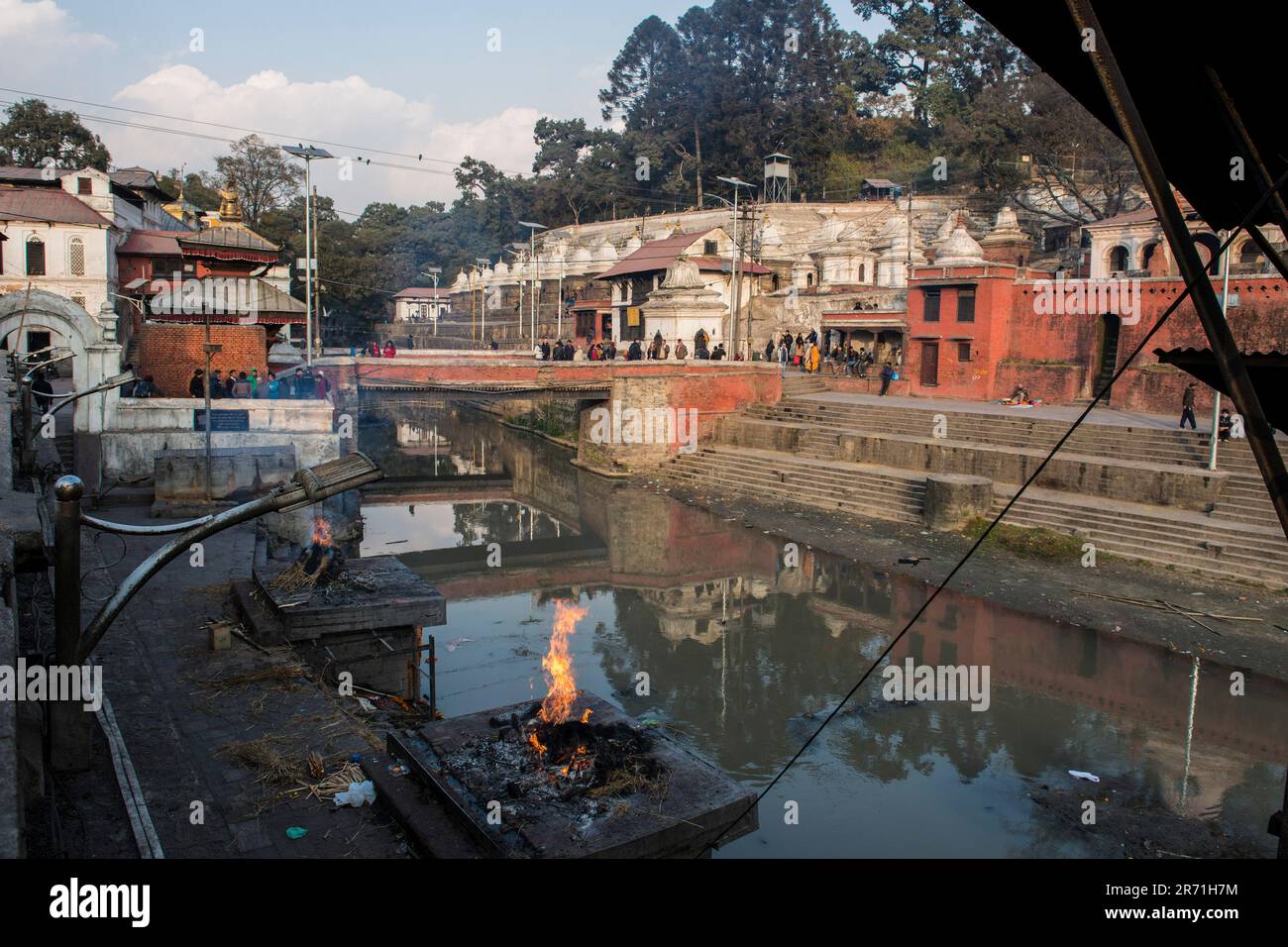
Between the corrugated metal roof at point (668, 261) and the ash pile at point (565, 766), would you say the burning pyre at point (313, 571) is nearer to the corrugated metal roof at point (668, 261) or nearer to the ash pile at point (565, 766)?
the ash pile at point (565, 766)

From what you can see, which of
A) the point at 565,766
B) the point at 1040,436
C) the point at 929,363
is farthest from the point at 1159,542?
the point at 565,766

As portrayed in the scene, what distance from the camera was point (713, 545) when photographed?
2122 centimetres

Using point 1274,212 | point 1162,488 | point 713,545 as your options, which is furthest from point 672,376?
point 1274,212

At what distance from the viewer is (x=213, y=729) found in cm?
798

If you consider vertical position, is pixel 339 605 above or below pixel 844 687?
above

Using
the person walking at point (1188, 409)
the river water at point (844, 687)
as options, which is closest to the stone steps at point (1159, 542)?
the river water at point (844, 687)

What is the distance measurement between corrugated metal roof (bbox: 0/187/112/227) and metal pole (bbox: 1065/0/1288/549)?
37.1 metres

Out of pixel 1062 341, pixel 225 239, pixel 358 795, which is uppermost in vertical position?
pixel 225 239

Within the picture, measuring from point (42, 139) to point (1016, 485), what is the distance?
48.7m

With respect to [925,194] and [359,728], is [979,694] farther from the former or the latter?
[925,194]

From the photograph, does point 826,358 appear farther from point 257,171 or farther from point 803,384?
point 257,171

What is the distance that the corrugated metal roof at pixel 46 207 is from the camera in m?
32.3

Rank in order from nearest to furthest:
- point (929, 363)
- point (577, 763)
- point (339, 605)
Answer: point (577, 763), point (339, 605), point (929, 363)

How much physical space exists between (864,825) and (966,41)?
194ft
